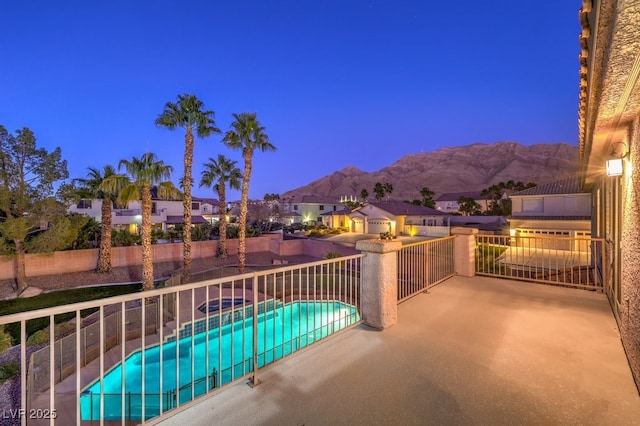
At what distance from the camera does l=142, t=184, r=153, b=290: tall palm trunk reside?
13266mm

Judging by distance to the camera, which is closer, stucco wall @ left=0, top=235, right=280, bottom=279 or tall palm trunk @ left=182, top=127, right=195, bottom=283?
tall palm trunk @ left=182, top=127, right=195, bottom=283

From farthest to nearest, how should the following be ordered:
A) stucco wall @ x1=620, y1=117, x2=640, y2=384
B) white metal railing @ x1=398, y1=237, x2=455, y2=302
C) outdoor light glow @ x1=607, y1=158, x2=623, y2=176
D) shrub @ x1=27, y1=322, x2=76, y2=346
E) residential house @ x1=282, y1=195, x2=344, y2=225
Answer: residential house @ x1=282, y1=195, x2=344, y2=225, shrub @ x1=27, y1=322, x2=76, y2=346, white metal railing @ x1=398, y1=237, x2=455, y2=302, outdoor light glow @ x1=607, y1=158, x2=623, y2=176, stucco wall @ x1=620, y1=117, x2=640, y2=384

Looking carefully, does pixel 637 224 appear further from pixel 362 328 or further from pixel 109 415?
pixel 109 415

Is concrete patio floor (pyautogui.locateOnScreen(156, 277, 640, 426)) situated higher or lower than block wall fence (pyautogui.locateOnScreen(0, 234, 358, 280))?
higher

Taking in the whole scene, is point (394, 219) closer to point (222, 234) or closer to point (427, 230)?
point (427, 230)

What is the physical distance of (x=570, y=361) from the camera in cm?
326

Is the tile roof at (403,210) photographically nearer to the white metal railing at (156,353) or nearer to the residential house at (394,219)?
the residential house at (394,219)

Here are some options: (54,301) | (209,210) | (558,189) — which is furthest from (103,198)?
(209,210)

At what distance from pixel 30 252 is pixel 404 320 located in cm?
2061

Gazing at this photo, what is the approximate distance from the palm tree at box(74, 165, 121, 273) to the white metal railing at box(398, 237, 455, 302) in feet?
59.0

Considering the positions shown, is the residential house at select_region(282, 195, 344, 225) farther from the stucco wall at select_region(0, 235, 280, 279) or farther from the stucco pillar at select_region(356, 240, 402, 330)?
the stucco pillar at select_region(356, 240, 402, 330)

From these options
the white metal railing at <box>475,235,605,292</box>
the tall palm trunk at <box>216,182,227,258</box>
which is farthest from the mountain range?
the white metal railing at <box>475,235,605,292</box>

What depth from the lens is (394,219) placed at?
35000 millimetres

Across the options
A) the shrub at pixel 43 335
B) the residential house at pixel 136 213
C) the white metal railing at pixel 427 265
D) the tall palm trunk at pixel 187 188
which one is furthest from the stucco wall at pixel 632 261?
the residential house at pixel 136 213
